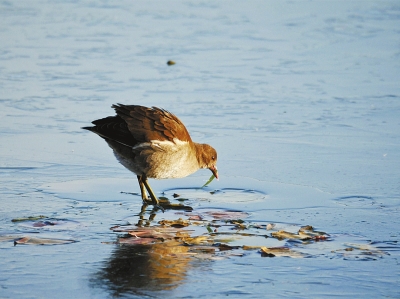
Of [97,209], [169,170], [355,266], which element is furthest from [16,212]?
[355,266]

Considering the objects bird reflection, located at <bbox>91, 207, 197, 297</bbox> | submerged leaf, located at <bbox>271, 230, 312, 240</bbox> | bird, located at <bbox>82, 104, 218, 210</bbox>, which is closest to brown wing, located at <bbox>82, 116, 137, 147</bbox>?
bird, located at <bbox>82, 104, 218, 210</bbox>

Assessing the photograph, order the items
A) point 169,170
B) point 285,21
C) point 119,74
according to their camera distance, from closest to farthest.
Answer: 1. point 169,170
2. point 119,74
3. point 285,21

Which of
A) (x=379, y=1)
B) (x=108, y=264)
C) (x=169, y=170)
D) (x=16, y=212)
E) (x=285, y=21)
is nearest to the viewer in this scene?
(x=108, y=264)

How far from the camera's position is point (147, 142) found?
7.70 meters

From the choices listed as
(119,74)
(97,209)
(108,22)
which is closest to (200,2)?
(108,22)

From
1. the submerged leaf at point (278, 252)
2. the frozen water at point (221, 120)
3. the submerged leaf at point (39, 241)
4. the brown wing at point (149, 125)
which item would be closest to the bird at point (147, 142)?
the brown wing at point (149, 125)

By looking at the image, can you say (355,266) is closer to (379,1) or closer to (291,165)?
(291,165)

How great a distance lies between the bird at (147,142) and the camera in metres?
7.72

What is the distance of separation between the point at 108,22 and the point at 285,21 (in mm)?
3815

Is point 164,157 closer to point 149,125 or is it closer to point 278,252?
point 149,125

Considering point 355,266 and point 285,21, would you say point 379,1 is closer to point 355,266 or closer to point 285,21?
point 285,21

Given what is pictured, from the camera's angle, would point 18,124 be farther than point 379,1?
No

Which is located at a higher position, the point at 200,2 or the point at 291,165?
the point at 200,2

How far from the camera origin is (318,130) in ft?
33.0
